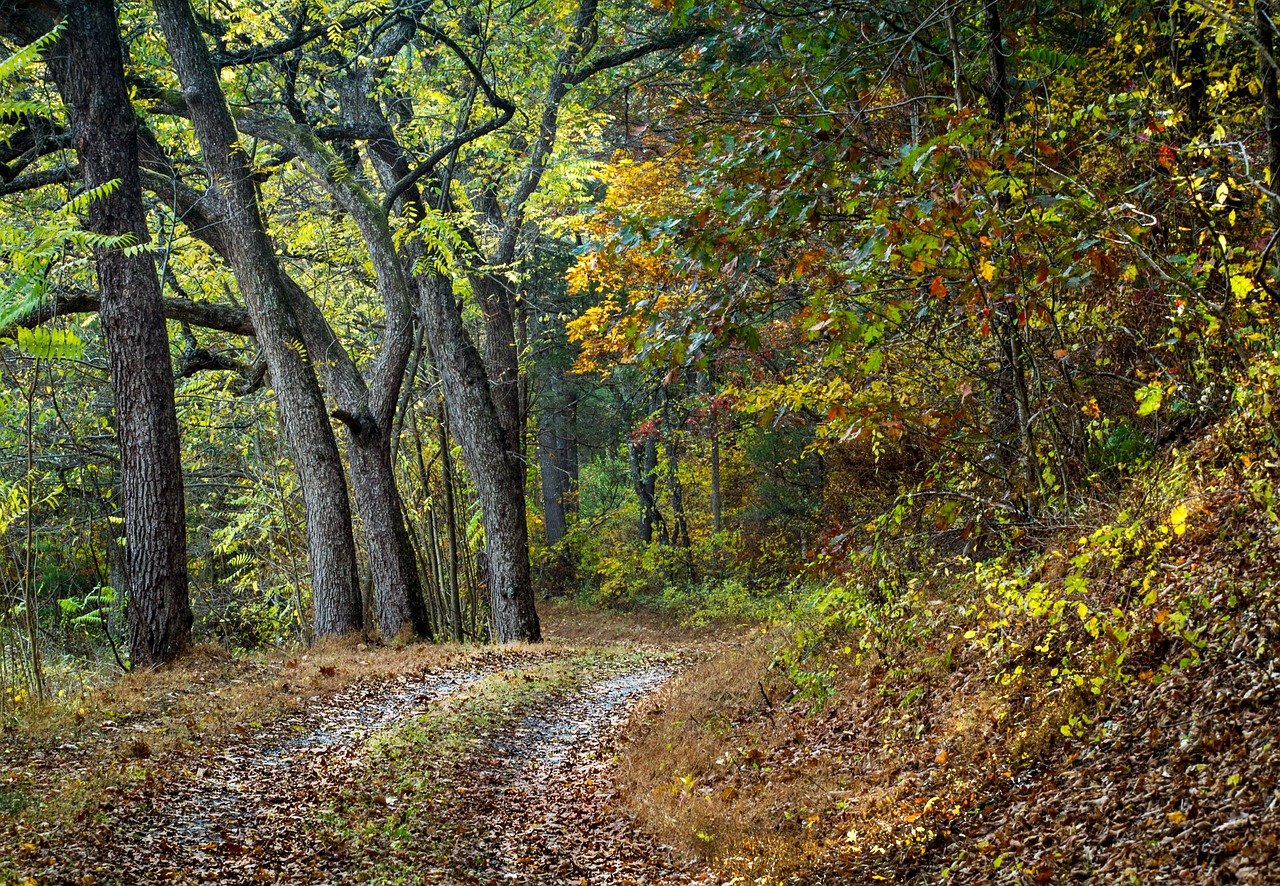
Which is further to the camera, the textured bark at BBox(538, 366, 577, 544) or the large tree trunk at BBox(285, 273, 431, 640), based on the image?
the textured bark at BBox(538, 366, 577, 544)

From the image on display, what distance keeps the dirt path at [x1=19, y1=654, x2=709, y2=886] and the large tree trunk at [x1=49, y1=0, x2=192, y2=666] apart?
218 cm

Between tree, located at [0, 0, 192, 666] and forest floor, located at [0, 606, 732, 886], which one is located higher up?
tree, located at [0, 0, 192, 666]

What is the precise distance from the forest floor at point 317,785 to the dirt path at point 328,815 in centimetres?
2

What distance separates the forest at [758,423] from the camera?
4809 millimetres

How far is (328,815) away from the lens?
19.5 feet

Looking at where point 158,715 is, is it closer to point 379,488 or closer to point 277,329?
point 277,329

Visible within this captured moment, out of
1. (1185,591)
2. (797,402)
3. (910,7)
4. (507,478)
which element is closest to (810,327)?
(1185,591)

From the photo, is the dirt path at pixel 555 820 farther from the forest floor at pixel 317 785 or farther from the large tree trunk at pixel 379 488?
the large tree trunk at pixel 379 488

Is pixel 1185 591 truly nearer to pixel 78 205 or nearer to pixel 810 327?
pixel 810 327

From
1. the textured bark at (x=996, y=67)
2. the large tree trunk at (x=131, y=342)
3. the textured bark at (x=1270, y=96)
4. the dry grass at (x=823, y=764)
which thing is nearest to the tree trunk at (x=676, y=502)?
the large tree trunk at (x=131, y=342)

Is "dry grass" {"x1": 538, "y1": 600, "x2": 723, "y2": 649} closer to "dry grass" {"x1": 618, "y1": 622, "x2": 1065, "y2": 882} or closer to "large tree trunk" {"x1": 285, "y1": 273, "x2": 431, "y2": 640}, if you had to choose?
"large tree trunk" {"x1": 285, "y1": 273, "x2": 431, "y2": 640}

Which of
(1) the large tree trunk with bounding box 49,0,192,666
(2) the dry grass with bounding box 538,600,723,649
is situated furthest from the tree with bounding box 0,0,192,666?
(2) the dry grass with bounding box 538,600,723,649

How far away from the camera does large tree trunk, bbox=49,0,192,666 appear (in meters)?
9.25

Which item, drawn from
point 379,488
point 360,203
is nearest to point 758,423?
point 379,488
